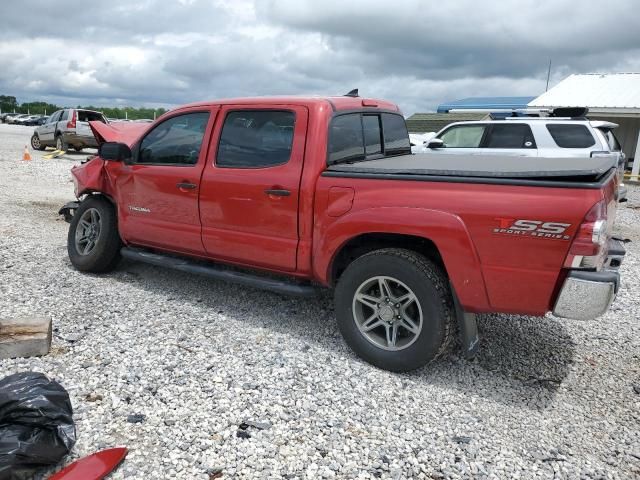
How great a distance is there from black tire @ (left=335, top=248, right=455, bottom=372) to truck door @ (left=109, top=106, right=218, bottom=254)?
5.27 feet

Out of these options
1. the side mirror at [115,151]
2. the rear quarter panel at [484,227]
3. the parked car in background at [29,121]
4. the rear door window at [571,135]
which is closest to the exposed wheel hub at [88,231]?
the side mirror at [115,151]

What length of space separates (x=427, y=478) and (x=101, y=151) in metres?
4.13

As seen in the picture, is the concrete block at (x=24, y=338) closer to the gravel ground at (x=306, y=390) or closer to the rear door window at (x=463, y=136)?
the gravel ground at (x=306, y=390)

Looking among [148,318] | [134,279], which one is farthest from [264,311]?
[134,279]

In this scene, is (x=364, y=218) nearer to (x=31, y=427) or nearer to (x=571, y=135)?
(x=31, y=427)

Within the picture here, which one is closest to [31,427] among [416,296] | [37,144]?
[416,296]

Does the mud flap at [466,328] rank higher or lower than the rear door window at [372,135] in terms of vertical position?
lower

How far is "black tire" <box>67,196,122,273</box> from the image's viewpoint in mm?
5355

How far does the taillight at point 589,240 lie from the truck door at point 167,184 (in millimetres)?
2944

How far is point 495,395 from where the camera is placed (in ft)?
11.4

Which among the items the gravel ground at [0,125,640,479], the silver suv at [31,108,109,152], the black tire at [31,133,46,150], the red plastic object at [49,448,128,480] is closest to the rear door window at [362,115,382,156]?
the gravel ground at [0,125,640,479]

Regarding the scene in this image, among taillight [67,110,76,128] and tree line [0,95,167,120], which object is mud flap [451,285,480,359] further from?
tree line [0,95,167,120]

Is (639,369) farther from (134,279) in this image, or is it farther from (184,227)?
(134,279)

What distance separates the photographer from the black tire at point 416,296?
341 cm
